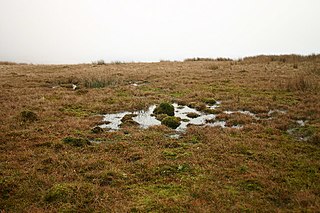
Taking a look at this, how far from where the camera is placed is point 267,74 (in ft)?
84.9

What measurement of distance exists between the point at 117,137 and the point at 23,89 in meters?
12.8

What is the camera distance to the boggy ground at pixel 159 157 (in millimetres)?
8266

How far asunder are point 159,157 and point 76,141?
3.80 meters

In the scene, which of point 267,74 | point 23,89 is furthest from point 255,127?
point 23,89

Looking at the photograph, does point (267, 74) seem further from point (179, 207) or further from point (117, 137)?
point (179, 207)

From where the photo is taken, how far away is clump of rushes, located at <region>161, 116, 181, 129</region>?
1441 centimetres

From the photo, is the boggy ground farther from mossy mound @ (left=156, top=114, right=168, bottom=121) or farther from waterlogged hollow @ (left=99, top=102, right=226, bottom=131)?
mossy mound @ (left=156, top=114, right=168, bottom=121)

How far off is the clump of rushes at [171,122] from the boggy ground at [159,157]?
0.73m

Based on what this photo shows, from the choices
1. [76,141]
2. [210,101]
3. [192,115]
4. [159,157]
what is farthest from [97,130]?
[210,101]

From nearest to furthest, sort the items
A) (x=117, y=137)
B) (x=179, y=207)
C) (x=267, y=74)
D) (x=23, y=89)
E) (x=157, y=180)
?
Result: (x=179, y=207) < (x=157, y=180) < (x=117, y=137) < (x=23, y=89) < (x=267, y=74)

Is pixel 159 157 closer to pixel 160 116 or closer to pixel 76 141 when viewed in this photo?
pixel 76 141

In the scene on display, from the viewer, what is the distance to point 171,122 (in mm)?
14445

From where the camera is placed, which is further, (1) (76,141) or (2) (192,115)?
(2) (192,115)

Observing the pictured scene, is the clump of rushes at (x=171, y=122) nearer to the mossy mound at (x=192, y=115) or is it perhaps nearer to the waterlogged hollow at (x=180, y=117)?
the waterlogged hollow at (x=180, y=117)
